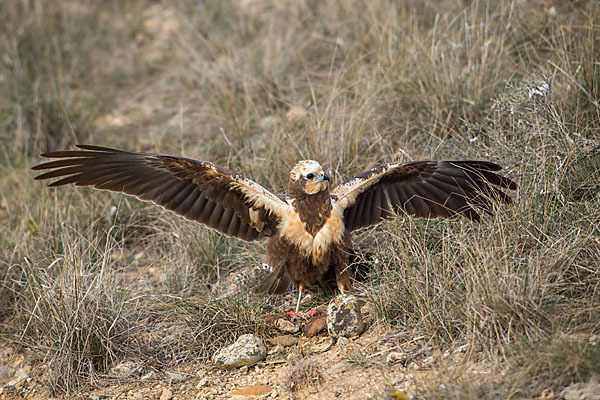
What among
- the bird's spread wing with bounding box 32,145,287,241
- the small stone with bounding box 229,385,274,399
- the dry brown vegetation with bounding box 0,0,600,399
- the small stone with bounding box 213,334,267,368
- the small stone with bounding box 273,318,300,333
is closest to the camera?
the dry brown vegetation with bounding box 0,0,600,399

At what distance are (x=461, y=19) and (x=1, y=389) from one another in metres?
5.27

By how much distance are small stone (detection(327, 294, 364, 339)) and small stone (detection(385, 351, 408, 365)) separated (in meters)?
0.39

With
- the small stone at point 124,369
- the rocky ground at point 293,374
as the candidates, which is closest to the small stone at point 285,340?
the rocky ground at point 293,374

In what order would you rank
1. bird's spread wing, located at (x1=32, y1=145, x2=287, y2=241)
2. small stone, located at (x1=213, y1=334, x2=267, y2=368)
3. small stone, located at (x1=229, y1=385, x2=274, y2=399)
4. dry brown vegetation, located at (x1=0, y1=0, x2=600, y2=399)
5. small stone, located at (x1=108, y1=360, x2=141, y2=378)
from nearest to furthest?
dry brown vegetation, located at (x1=0, y1=0, x2=600, y2=399), small stone, located at (x1=229, y1=385, x2=274, y2=399), small stone, located at (x1=213, y1=334, x2=267, y2=368), small stone, located at (x1=108, y1=360, x2=141, y2=378), bird's spread wing, located at (x1=32, y1=145, x2=287, y2=241)

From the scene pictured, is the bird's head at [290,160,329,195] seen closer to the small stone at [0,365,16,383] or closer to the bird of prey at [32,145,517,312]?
the bird of prey at [32,145,517,312]

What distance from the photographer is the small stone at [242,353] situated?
4070 millimetres

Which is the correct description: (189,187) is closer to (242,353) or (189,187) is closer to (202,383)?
(242,353)

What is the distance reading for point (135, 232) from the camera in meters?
5.62

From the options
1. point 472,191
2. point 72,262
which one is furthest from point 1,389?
point 472,191

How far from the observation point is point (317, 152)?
543 cm

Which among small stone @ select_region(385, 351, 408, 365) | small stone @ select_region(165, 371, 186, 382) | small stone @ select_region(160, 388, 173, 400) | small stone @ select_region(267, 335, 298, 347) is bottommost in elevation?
small stone @ select_region(160, 388, 173, 400)

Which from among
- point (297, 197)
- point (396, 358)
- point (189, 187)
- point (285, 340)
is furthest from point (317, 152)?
point (396, 358)

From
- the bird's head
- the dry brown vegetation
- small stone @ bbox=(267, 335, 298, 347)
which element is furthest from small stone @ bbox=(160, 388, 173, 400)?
the bird's head

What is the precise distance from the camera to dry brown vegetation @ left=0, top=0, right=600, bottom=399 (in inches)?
139
